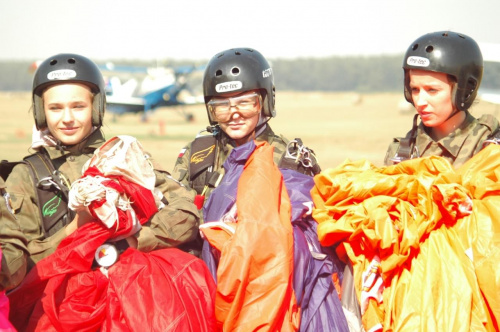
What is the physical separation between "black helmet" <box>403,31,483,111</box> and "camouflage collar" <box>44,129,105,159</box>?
73.7 inches

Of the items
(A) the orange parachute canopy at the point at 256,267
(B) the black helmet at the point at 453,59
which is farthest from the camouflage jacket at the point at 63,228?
(B) the black helmet at the point at 453,59

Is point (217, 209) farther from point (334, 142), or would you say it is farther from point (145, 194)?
point (334, 142)

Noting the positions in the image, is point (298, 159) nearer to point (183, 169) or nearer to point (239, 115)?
point (239, 115)

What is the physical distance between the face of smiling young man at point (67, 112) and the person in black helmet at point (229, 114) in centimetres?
70

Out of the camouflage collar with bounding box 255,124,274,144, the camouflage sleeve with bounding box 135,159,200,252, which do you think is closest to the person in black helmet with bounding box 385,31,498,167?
the camouflage collar with bounding box 255,124,274,144

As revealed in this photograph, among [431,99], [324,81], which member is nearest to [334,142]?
[431,99]

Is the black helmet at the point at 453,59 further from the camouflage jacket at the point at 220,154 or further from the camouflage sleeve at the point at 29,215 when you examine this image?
the camouflage sleeve at the point at 29,215

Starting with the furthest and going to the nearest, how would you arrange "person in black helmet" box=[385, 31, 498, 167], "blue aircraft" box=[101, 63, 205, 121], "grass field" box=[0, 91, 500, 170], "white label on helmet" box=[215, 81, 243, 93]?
"blue aircraft" box=[101, 63, 205, 121] → "grass field" box=[0, 91, 500, 170] → "white label on helmet" box=[215, 81, 243, 93] → "person in black helmet" box=[385, 31, 498, 167]

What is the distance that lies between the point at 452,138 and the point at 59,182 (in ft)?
7.32

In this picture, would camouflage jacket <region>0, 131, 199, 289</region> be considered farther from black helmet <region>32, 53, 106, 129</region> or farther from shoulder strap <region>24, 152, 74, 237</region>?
black helmet <region>32, 53, 106, 129</region>

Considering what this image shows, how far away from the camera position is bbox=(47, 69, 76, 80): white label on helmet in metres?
3.67

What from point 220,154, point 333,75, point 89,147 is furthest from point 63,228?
point 333,75

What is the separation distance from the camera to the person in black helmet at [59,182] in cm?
322

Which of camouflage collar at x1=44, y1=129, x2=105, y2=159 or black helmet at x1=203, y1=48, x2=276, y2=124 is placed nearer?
camouflage collar at x1=44, y1=129, x2=105, y2=159
